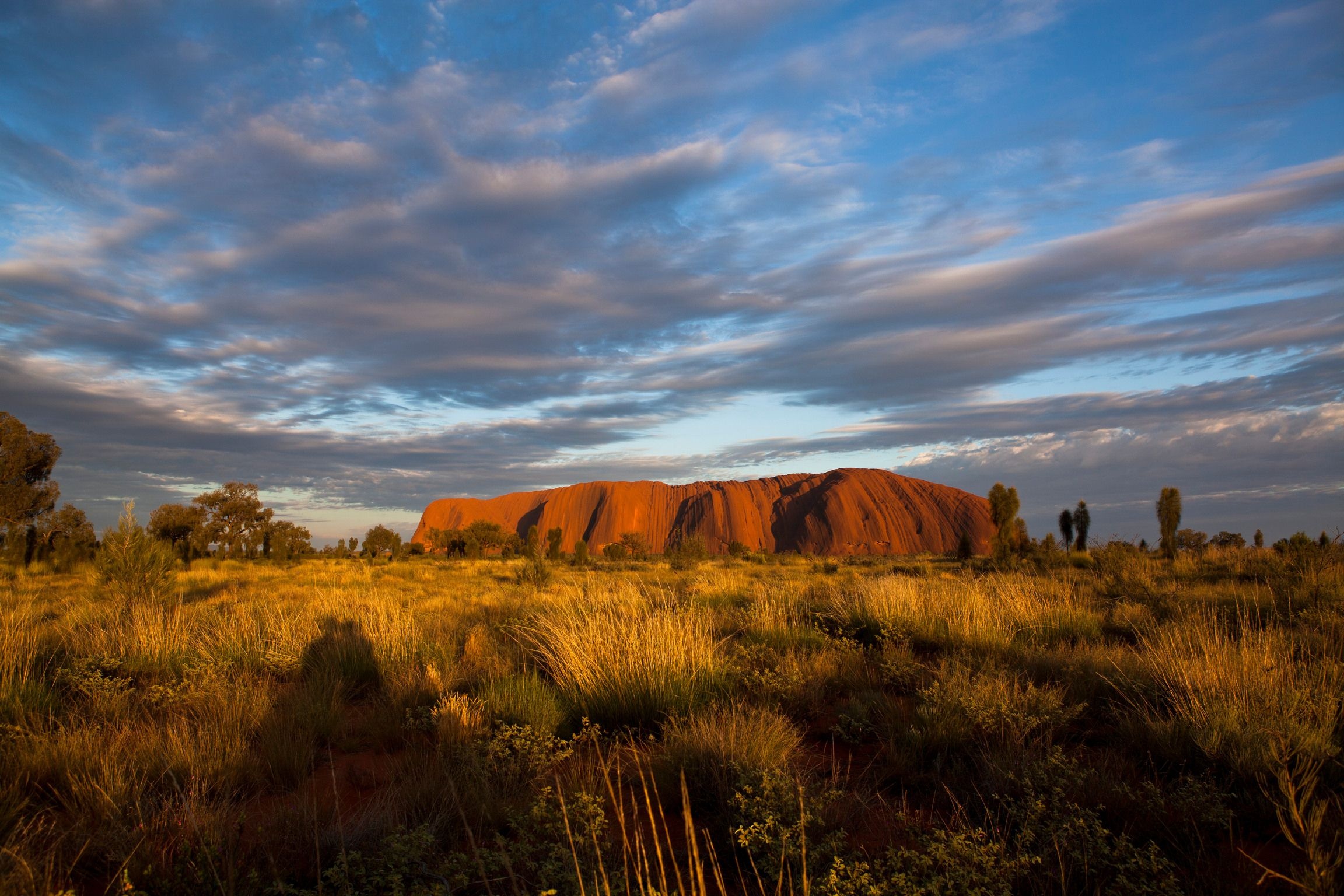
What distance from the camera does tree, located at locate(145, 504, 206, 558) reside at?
1380 inches

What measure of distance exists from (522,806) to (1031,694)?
408cm

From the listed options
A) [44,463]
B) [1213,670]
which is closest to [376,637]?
[1213,670]

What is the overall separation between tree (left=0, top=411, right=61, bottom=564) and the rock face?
5134cm

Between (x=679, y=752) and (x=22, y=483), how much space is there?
121 ft

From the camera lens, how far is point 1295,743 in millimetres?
4023

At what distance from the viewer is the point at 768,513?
107188 mm

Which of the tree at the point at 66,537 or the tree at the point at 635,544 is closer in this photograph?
the tree at the point at 66,537

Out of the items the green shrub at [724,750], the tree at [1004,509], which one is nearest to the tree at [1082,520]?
the tree at [1004,509]

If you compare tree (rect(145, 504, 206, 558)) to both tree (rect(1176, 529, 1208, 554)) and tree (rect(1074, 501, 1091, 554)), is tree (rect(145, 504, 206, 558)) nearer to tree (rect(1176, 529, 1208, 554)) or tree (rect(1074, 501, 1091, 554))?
tree (rect(1074, 501, 1091, 554))

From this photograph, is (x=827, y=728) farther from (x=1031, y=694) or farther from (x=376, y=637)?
(x=376, y=637)

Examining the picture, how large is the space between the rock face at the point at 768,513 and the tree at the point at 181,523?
41717 millimetres

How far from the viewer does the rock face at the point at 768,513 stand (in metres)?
90.4

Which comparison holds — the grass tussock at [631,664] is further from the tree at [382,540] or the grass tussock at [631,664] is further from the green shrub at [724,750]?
the tree at [382,540]

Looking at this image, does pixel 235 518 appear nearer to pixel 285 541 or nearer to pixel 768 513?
pixel 285 541
